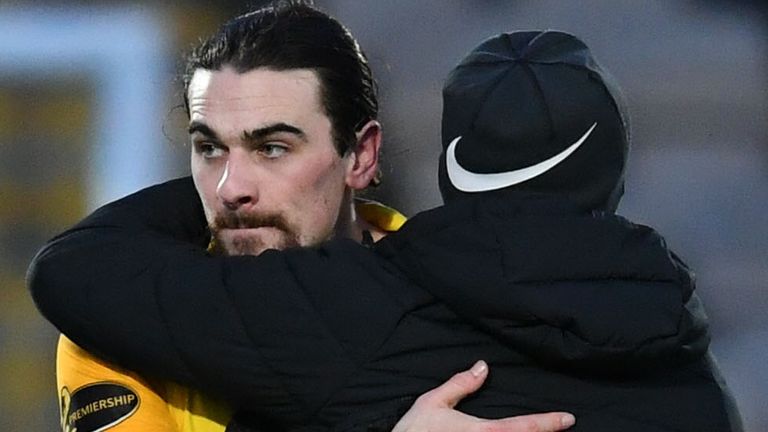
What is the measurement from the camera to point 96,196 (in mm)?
3523

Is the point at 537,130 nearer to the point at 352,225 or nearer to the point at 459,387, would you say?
the point at 459,387

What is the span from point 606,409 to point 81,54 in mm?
2259

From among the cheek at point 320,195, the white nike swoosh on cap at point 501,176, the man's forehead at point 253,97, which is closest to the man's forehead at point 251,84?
the man's forehead at point 253,97

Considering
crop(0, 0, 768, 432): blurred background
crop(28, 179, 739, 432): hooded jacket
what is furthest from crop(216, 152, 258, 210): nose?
crop(0, 0, 768, 432): blurred background

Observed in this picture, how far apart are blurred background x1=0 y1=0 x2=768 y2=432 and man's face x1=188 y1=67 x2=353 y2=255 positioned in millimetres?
1321

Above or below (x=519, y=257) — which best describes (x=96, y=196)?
below

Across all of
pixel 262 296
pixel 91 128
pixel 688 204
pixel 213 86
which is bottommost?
pixel 688 204

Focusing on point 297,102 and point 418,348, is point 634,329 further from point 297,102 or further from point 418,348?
point 297,102

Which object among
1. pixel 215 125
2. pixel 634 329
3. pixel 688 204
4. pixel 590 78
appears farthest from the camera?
pixel 688 204

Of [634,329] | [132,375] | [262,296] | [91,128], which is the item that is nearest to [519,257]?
[634,329]

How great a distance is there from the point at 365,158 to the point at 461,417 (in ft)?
2.13

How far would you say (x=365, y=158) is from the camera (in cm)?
212

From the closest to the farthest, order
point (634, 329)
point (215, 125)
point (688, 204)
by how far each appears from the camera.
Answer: point (634, 329) → point (215, 125) → point (688, 204)

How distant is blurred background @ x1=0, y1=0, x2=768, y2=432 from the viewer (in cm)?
339
